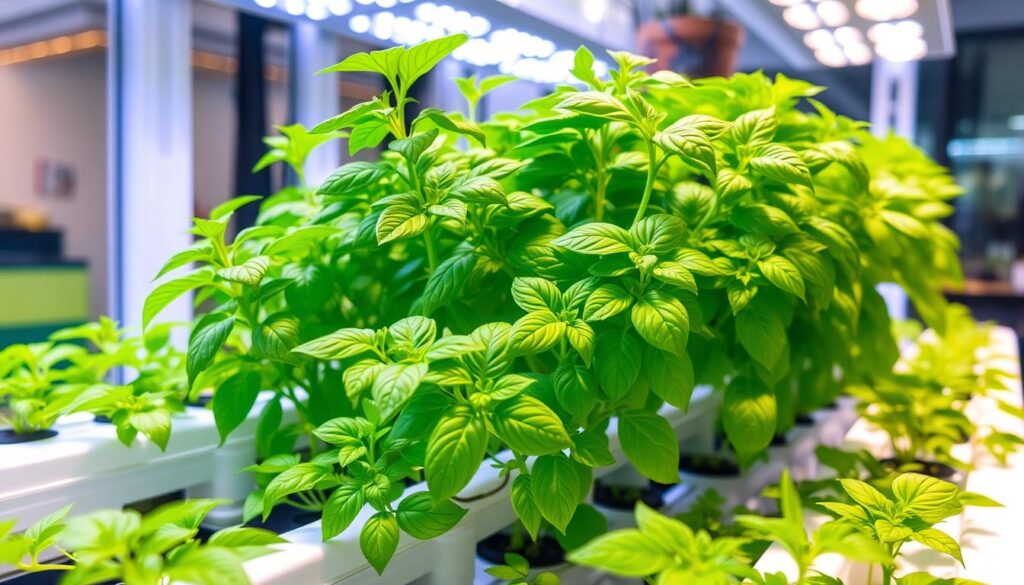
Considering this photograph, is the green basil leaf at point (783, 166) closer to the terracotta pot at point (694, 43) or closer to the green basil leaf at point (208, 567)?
the green basil leaf at point (208, 567)

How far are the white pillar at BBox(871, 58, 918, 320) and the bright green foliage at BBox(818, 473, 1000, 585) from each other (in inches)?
164

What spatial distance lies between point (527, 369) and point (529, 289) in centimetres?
24

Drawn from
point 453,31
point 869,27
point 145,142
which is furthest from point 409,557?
point 869,27

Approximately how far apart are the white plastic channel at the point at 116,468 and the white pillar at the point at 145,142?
0.67 m

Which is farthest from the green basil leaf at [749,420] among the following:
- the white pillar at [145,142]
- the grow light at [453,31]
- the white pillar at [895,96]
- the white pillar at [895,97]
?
the white pillar at [895,96]

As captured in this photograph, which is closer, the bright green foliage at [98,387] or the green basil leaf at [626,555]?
the green basil leaf at [626,555]

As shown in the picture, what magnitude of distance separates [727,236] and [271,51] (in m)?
1.52

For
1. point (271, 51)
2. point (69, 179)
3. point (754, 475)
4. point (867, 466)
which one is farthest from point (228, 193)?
point (69, 179)

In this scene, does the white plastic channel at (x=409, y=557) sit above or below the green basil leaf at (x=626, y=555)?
below

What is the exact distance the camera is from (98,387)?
81cm

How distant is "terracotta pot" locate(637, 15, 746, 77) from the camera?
180 centimetres

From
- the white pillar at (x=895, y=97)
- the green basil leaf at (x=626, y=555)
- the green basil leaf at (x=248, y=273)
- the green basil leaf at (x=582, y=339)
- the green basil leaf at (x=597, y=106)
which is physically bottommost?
the green basil leaf at (x=626, y=555)

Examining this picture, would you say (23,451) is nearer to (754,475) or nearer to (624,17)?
(754,475)

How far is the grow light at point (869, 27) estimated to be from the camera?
1924 millimetres
